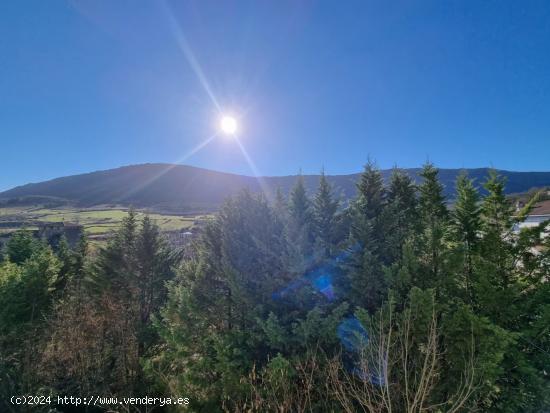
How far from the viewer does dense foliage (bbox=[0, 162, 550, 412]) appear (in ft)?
35.2

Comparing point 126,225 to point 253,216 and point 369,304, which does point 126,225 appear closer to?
point 253,216

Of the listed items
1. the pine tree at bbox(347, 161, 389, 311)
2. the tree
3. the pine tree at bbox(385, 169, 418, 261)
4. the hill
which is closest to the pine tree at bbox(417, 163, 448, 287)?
the pine tree at bbox(385, 169, 418, 261)

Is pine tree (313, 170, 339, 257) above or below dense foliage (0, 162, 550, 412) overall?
above

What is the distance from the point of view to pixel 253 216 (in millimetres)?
14297

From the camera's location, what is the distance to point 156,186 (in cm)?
17075

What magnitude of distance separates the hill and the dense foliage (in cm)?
11782

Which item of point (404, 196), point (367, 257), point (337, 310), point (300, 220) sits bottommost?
point (337, 310)

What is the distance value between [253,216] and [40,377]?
43.1 ft

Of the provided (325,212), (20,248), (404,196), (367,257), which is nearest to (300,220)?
(325,212)

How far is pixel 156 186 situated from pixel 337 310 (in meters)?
175

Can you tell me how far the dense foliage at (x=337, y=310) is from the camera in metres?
10.7

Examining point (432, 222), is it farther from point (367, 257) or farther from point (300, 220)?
point (300, 220)

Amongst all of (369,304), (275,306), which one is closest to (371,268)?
(369,304)

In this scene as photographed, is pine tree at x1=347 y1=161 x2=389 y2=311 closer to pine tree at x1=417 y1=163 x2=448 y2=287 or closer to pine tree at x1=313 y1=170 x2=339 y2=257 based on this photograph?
pine tree at x1=313 y1=170 x2=339 y2=257
